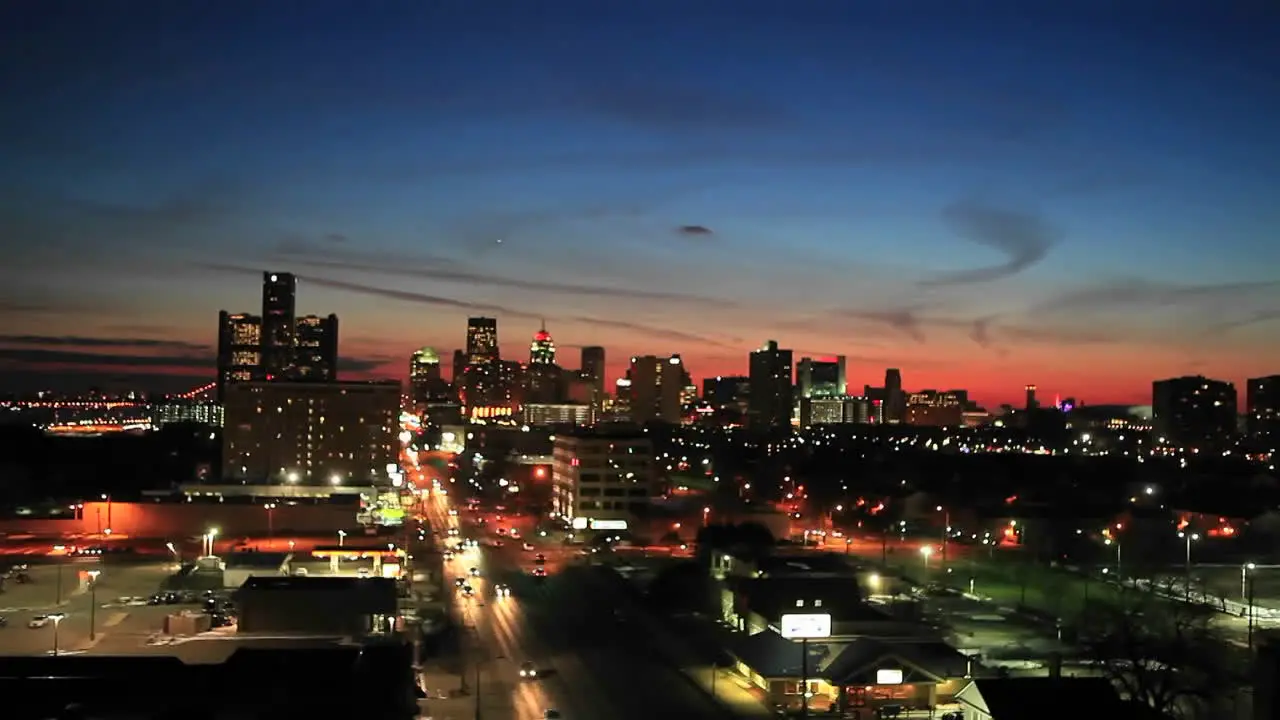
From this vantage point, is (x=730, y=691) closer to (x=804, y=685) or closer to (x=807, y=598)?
(x=804, y=685)

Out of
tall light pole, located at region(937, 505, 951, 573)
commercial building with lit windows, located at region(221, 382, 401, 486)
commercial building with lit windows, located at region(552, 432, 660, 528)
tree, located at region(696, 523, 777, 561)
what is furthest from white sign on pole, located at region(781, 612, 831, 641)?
commercial building with lit windows, located at region(221, 382, 401, 486)

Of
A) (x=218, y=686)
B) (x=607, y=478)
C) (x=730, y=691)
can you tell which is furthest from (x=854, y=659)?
(x=607, y=478)

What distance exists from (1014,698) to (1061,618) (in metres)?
7.04

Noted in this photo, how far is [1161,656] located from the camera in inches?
413

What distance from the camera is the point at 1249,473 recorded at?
133ft

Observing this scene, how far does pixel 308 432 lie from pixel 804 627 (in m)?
26.6

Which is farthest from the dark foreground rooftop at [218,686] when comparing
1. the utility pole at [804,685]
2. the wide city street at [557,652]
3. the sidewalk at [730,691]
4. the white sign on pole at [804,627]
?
the white sign on pole at [804,627]

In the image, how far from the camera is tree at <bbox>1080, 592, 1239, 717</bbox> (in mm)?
9672

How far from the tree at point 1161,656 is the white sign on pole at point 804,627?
2643 millimetres

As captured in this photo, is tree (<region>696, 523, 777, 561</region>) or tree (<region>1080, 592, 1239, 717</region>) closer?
tree (<region>1080, 592, 1239, 717</region>)

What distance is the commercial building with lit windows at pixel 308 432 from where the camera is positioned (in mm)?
35875

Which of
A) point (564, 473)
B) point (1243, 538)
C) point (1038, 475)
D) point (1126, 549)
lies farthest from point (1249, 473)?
point (564, 473)

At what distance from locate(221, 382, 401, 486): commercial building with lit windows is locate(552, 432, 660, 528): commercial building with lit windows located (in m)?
9.90

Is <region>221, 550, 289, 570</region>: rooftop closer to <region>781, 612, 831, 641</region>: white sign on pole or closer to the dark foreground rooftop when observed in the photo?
the dark foreground rooftop
